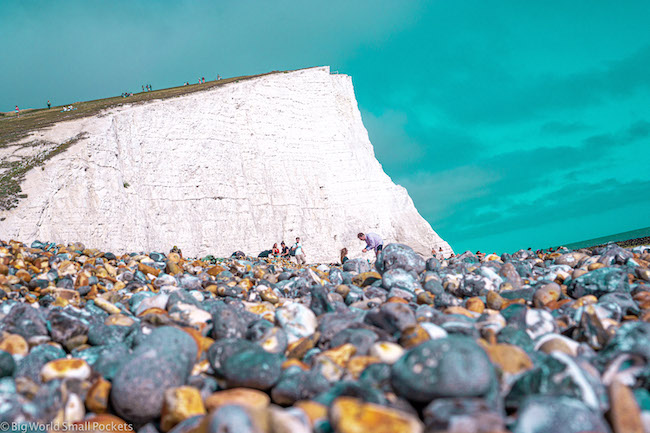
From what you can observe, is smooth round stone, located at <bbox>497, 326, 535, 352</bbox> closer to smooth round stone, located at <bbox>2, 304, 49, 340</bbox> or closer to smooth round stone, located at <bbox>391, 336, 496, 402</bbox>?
smooth round stone, located at <bbox>391, 336, 496, 402</bbox>

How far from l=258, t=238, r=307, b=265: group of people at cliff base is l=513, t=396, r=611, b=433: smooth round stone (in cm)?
1711

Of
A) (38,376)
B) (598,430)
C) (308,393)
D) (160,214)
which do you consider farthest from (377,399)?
(160,214)

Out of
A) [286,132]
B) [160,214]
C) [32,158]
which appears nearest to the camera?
[32,158]

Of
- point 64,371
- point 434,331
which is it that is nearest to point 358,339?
point 434,331

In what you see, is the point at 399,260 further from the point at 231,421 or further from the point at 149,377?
the point at 231,421

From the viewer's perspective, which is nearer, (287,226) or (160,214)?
(160,214)

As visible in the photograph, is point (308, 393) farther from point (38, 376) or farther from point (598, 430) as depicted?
point (38, 376)

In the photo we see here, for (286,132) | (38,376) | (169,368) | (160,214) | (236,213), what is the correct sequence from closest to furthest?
1. (169,368)
2. (38,376)
3. (160,214)
4. (236,213)
5. (286,132)

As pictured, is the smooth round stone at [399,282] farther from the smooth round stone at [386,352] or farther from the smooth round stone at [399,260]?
the smooth round stone at [386,352]

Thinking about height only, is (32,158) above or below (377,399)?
above

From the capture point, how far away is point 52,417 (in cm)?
250

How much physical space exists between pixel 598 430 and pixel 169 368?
2.56 metres

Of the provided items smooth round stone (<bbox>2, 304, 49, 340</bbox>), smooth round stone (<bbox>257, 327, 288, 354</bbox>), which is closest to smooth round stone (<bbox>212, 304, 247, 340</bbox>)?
smooth round stone (<bbox>257, 327, 288, 354</bbox>)

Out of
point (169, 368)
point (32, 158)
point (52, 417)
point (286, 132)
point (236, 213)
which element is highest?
point (286, 132)
